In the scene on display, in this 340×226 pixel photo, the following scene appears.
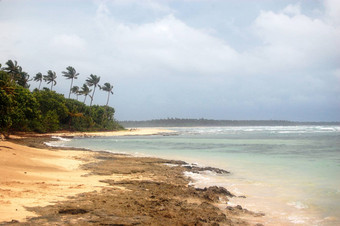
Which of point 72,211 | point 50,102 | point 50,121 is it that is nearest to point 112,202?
point 72,211

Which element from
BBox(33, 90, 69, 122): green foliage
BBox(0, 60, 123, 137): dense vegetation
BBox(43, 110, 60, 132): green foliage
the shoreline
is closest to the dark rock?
the shoreline

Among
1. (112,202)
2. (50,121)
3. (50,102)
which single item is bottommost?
(112,202)

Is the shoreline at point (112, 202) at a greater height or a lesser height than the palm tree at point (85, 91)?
lesser

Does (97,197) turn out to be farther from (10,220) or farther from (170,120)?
(170,120)

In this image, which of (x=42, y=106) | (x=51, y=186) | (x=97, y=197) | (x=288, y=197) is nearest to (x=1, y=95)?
(x=51, y=186)

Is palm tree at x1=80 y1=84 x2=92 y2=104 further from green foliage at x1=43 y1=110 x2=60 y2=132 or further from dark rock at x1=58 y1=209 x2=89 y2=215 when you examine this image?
dark rock at x1=58 y1=209 x2=89 y2=215

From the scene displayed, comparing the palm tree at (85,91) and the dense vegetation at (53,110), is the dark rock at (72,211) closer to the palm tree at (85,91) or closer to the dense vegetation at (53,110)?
the dense vegetation at (53,110)

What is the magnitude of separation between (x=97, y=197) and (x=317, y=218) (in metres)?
4.86

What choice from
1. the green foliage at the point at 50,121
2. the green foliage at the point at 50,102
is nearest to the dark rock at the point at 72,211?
the green foliage at the point at 50,121

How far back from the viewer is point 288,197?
26.5ft

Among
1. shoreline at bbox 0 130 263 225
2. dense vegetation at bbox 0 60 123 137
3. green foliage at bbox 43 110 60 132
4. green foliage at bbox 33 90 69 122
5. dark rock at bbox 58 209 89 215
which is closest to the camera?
shoreline at bbox 0 130 263 225

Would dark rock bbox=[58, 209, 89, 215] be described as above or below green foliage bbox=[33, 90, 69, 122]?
below

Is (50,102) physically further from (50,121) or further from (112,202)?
(112,202)

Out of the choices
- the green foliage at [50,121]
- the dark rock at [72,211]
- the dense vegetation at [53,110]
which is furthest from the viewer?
the green foliage at [50,121]
